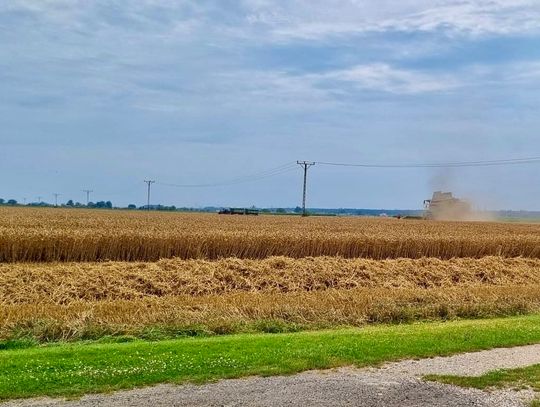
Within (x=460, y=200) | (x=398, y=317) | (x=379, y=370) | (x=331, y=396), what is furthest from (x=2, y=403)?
(x=460, y=200)

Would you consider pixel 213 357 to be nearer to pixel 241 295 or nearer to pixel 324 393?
pixel 324 393

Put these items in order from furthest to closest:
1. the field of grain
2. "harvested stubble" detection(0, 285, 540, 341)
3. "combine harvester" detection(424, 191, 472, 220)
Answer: "combine harvester" detection(424, 191, 472, 220) < the field of grain < "harvested stubble" detection(0, 285, 540, 341)

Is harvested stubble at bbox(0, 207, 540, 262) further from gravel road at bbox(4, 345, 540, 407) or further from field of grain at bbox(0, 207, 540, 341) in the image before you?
gravel road at bbox(4, 345, 540, 407)

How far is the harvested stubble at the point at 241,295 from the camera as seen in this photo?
542 inches

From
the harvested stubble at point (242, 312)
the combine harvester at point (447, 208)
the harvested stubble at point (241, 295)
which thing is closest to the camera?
the harvested stubble at point (242, 312)

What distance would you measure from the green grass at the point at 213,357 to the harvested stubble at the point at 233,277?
24.1 feet

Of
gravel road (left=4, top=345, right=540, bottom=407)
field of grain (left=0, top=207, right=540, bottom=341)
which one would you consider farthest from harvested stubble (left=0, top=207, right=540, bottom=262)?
gravel road (left=4, top=345, right=540, bottom=407)

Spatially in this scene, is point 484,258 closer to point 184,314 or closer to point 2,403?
point 184,314

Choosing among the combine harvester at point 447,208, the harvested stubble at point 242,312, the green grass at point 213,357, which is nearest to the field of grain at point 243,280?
the harvested stubble at point 242,312

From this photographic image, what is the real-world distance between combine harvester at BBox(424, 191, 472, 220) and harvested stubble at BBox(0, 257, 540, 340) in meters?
77.1

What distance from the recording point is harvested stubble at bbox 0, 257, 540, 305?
1878 centimetres

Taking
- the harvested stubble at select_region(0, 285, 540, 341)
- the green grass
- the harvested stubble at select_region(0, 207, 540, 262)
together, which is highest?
the harvested stubble at select_region(0, 207, 540, 262)

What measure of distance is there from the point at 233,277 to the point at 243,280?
37 centimetres

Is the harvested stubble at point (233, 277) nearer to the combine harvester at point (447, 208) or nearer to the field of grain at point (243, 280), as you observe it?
the field of grain at point (243, 280)
